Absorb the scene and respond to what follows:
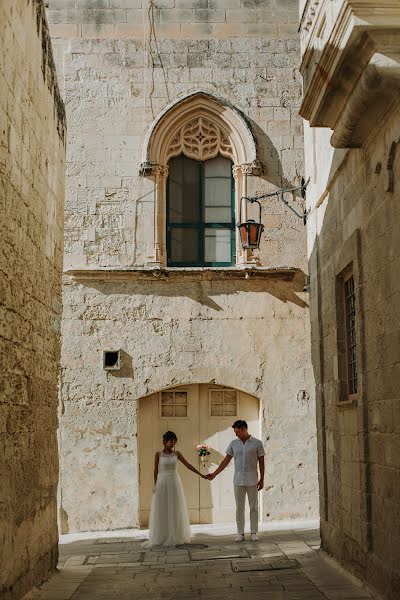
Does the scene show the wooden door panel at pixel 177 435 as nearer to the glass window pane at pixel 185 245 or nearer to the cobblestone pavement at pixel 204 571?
the cobblestone pavement at pixel 204 571

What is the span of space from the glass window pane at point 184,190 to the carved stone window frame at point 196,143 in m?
0.17

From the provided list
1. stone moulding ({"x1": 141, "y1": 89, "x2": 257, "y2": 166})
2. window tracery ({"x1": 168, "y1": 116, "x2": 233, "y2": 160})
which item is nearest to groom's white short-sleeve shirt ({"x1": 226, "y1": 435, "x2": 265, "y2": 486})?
stone moulding ({"x1": 141, "y1": 89, "x2": 257, "y2": 166})

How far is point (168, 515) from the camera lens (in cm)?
1127

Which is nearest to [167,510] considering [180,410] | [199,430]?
[199,430]

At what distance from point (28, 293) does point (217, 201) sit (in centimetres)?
716

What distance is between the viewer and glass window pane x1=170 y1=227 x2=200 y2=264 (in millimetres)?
14078

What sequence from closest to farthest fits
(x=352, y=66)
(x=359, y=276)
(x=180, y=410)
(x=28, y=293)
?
1. (x=352, y=66)
2. (x=28, y=293)
3. (x=359, y=276)
4. (x=180, y=410)

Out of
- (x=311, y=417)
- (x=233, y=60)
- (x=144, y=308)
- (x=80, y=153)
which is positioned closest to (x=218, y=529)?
(x=311, y=417)

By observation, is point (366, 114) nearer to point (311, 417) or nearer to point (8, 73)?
point (8, 73)

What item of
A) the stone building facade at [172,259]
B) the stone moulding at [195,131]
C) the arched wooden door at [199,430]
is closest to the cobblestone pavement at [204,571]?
the arched wooden door at [199,430]

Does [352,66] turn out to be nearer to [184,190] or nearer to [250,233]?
[250,233]

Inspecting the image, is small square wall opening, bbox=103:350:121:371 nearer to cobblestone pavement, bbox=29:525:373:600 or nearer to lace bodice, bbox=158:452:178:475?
lace bodice, bbox=158:452:178:475

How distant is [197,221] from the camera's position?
14.2 metres

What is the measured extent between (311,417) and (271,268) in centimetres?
244
